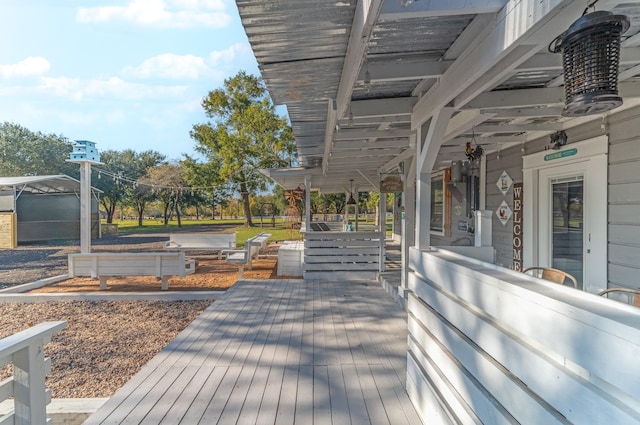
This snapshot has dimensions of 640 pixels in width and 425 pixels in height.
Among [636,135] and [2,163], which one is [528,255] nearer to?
[636,135]

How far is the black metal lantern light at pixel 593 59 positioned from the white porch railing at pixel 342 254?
523cm

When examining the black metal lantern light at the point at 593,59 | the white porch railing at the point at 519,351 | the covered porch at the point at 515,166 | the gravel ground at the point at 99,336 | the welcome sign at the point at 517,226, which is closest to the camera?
the white porch railing at the point at 519,351

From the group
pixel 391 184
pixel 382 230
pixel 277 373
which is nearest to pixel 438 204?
pixel 382 230

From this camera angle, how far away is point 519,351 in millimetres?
1104

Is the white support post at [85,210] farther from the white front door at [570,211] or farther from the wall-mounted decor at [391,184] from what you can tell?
the white front door at [570,211]

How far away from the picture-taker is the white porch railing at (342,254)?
656 cm

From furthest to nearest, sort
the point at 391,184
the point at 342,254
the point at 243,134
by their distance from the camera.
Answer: the point at 243,134 < the point at 342,254 < the point at 391,184

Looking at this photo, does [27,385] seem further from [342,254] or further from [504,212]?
[342,254]

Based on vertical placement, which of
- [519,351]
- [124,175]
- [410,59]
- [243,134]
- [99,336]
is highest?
[243,134]

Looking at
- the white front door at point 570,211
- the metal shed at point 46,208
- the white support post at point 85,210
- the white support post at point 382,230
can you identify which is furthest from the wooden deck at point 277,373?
the metal shed at point 46,208

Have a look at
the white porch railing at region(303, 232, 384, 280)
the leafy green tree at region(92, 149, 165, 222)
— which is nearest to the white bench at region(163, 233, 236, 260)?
the white porch railing at region(303, 232, 384, 280)

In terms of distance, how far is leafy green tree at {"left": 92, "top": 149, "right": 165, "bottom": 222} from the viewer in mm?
27969

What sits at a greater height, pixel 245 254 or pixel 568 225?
pixel 568 225

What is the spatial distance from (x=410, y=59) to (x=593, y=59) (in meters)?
1.09
